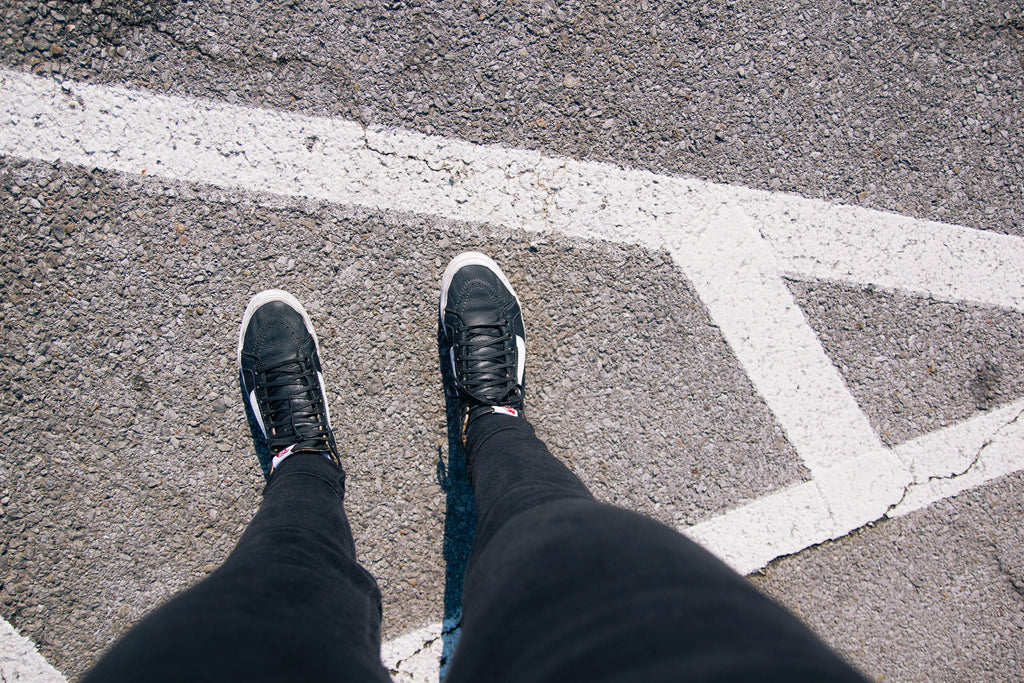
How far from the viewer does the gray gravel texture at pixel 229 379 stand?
6.41 ft

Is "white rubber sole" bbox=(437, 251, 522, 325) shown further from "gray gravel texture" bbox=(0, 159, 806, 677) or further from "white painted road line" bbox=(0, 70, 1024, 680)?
"white painted road line" bbox=(0, 70, 1024, 680)

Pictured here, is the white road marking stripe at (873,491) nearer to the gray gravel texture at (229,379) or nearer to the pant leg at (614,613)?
the gray gravel texture at (229,379)

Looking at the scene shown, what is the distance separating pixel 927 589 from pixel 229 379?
3.25 m

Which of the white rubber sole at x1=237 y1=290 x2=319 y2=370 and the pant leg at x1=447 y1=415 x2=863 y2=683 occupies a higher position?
the pant leg at x1=447 y1=415 x2=863 y2=683

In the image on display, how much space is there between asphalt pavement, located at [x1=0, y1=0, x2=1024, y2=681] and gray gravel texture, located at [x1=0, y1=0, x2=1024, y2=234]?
0.01 m

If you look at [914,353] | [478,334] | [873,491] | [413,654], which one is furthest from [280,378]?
[914,353]

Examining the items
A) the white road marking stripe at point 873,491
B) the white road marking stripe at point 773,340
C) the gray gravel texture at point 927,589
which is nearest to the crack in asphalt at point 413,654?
the white road marking stripe at point 873,491

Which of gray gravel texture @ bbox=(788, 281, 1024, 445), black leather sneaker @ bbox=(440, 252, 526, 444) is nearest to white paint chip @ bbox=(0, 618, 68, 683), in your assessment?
black leather sneaker @ bbox=(440, 252, 526, 444)

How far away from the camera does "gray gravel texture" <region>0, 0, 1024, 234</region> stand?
192cm

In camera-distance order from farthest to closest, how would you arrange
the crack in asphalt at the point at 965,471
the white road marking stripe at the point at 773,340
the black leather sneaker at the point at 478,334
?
the crack in asphalt at the point at 965,471 → the white road marking stripe at the point at 773,340 → the black leather sneaker at the point at 478,334

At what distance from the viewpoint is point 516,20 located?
80.1 inches

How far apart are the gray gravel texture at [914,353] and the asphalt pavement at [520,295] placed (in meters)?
0.01

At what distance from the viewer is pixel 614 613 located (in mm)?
1047

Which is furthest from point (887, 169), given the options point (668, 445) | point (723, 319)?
point (668, 445)
